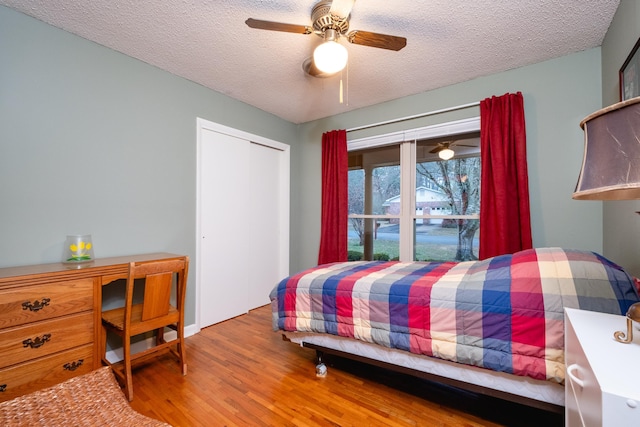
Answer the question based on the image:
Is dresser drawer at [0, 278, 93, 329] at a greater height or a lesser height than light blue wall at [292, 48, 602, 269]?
lesser

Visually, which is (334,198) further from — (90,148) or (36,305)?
(36,305)

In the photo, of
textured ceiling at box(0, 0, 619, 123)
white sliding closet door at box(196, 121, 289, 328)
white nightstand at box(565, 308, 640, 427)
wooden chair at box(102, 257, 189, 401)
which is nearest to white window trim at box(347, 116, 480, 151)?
textured ceiling at box(0, 0, 619, 123)

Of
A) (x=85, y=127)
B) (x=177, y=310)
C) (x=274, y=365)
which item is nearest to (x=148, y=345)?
(x=177, y=310)

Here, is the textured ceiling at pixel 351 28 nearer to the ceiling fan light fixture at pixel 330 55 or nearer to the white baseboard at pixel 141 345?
the ceiling fan light fixture at pixel 330 55

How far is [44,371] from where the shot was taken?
1.56m

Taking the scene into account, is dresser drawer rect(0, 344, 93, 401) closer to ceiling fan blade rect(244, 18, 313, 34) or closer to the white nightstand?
ceiling fan blade rect(244, 18, 313, 34)

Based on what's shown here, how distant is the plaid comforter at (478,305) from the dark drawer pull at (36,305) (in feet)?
4.63

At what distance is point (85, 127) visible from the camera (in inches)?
83.4

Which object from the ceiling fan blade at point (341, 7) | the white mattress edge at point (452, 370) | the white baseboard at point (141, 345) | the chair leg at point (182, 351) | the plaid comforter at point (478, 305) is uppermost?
→ the ceiling fan blade at point (341, 7)

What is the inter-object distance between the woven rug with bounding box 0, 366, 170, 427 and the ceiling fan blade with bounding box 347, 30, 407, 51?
7.47 ft

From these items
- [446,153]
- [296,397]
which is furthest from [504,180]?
[296,397]

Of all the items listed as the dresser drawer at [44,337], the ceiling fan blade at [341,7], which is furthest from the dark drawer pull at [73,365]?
the ceiling fan blade at [341,7]

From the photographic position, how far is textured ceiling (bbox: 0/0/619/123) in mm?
1813

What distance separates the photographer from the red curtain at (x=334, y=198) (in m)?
3.62
